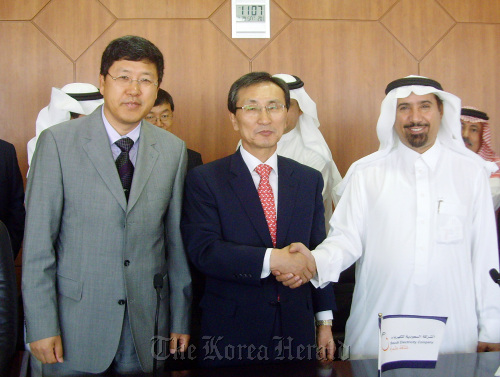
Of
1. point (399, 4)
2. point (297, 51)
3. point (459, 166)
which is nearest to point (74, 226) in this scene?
point (459, 166)

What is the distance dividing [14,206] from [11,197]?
0.16ft

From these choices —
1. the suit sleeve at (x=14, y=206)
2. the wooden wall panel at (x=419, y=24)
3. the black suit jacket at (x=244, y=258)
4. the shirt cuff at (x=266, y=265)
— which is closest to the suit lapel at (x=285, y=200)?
the black suit jacket at (x=244, y=258)

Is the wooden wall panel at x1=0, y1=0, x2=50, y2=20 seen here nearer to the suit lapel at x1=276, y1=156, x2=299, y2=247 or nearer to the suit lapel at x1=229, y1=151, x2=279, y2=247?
the suit lapel at x1=229, y1=151, x2=279, y2=247

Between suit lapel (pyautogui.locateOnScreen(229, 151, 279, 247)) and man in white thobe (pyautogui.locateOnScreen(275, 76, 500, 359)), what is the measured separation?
27 centimetres

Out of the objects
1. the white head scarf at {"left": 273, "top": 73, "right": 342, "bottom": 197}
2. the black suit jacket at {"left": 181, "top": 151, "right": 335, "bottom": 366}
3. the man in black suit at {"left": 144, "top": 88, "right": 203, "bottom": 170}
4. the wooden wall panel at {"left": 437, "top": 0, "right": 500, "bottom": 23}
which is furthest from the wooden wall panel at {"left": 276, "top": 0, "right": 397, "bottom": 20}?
the black suit jacket at {"left": 181, "top": 151, "right": 335, "bottom": 366}

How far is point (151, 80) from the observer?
1.84m

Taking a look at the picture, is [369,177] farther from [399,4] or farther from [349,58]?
[399,4]

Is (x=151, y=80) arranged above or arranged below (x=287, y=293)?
above

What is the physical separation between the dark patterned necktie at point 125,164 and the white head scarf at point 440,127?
101 cm

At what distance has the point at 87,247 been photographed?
68.0 inches

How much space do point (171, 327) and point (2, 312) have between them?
64 cm

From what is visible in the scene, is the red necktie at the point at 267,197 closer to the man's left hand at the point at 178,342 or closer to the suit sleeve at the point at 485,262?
the man's left hand at the point at 178,342

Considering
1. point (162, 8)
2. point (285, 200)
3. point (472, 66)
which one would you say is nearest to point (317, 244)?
point (285, 200)

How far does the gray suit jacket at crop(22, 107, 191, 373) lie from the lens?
5.51 feet
